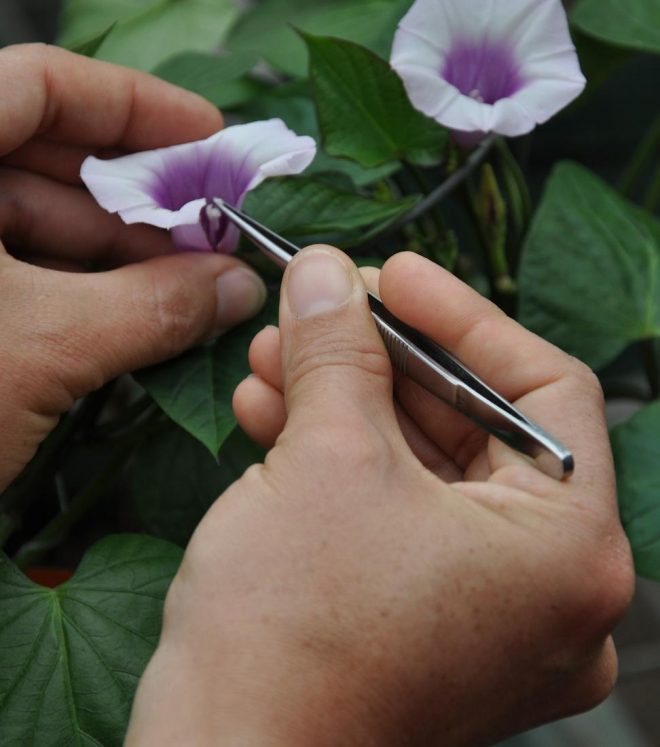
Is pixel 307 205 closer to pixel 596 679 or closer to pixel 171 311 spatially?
pixel 171 311

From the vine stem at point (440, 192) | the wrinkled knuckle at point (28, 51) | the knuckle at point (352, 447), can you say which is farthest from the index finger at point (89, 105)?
the knuckle at point (352, 447)

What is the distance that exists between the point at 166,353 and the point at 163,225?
66 mm

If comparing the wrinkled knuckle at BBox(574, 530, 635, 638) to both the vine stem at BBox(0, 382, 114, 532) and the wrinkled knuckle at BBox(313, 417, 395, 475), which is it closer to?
the wrinkled knuckle at BBox(313, 417, 395, 475)

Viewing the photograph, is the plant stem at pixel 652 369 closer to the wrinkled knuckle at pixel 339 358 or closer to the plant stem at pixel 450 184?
the plant stem at pixel 450 184

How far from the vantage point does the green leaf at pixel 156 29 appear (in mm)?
650

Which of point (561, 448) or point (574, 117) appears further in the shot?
point (574, 117)

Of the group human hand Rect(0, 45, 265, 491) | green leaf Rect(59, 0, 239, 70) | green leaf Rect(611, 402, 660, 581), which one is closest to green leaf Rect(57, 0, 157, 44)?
green leaf Rect(59, 0, 239, 70)

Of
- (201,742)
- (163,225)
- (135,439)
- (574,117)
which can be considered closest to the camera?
(201,742)

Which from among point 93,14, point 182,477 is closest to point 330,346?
point 182,477

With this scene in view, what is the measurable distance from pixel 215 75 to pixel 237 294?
7.3 inches

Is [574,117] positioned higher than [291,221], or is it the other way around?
[291,221]

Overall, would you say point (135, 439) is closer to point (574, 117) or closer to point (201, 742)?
point (201, 742)

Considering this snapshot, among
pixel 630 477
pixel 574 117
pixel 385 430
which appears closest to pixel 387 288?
pixel 385 430

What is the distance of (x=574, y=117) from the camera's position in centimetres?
83
